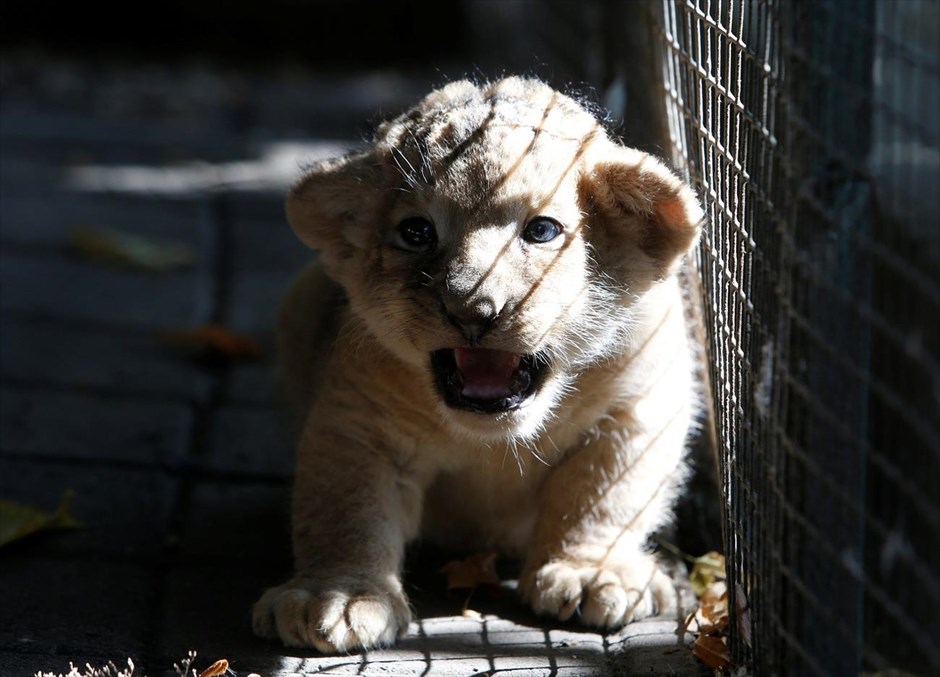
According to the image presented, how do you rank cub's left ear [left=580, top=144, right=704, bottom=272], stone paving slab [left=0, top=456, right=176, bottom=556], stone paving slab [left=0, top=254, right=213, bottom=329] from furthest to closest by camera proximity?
stone paving slab [left=0, top=254, right=213, bottom=329]
stone paving slab [left=0, top=456, right=176, bottom=556]
cub's left ear [left=580, top=144, right=704, bottom=272]

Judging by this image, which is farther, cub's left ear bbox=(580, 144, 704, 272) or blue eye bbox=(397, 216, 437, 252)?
blue eye bbox=(397, 216, 437, 252)

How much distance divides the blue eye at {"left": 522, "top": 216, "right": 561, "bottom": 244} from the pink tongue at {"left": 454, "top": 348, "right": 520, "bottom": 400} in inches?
13.4

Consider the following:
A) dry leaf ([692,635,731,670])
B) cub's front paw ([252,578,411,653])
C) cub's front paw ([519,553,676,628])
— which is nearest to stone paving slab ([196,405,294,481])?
cub's front paw ([252,578,411,653])

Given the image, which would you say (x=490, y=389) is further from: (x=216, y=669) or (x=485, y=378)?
(x=216, y=669)

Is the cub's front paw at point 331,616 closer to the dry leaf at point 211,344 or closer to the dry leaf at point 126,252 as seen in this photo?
the dry leaf at point 211,344

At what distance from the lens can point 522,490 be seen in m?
4.19

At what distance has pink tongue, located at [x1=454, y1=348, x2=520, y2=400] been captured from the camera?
11.8 feet

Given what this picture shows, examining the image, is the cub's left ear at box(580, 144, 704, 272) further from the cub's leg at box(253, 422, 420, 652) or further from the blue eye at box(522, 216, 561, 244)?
the cub's leg at box(253, 422, 420, 652)

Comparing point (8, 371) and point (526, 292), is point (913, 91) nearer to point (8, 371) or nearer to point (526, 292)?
point (526, 292)

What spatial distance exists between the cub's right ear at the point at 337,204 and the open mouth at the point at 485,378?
568 millimetres

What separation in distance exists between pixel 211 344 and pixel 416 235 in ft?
8.98

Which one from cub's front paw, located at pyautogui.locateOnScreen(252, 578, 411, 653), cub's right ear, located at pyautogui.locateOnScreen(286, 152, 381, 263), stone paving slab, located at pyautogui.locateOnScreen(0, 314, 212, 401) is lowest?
cub's front paw, located at pyautogui.locateOnScreen(252, 578, 411, 653)

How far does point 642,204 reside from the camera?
3639mm

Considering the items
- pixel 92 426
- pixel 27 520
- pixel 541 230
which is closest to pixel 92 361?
pixel 92 426
